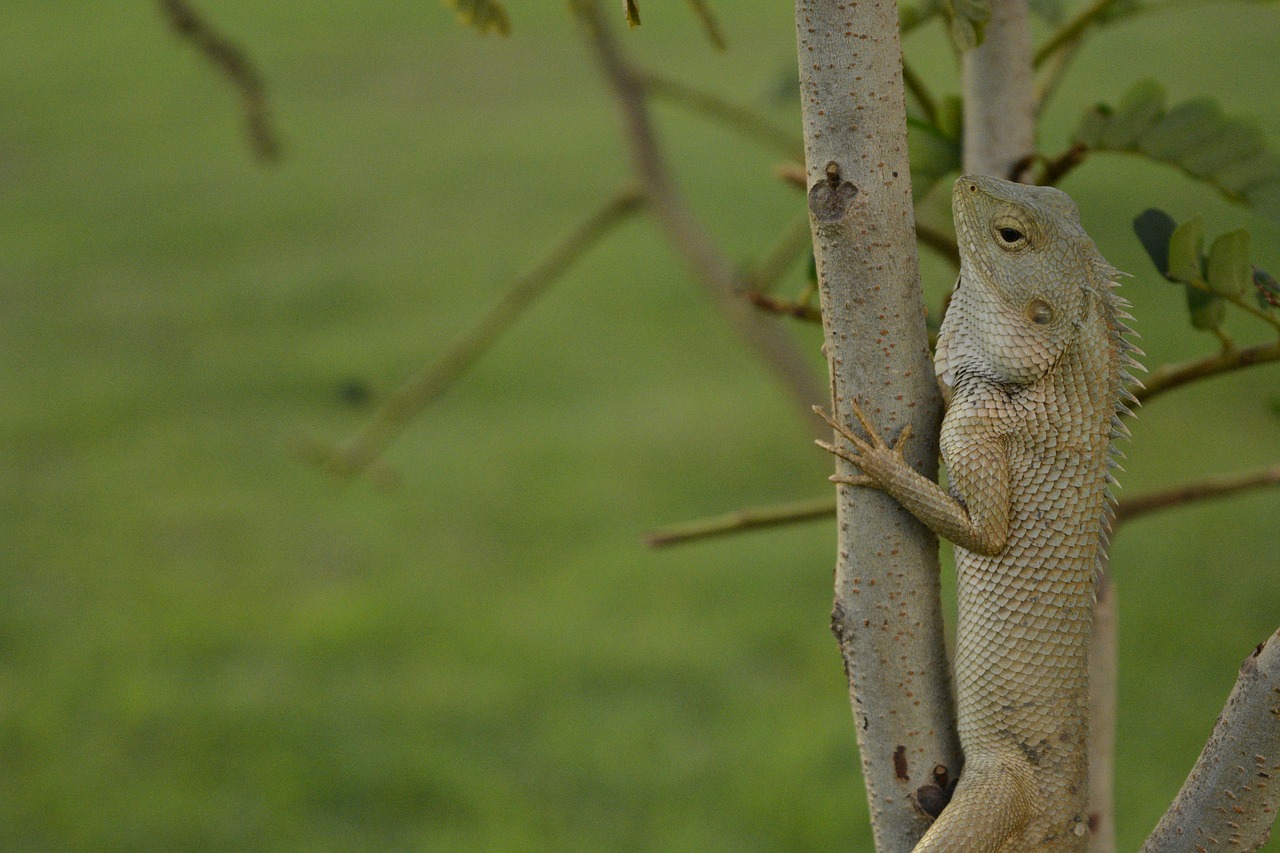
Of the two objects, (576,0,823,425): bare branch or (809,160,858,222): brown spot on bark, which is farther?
(576,0,823,425): bare branch

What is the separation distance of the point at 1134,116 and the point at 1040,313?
303 mm

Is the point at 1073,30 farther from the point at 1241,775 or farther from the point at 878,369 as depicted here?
the point at 1241,775

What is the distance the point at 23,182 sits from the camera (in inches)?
319

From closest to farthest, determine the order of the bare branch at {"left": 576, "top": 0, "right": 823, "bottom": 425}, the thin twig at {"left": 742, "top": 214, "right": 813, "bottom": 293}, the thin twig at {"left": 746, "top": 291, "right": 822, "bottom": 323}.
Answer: the thin twig at {"left": 746, "top": 291, "right": 822, "bottom": 323} < the thin twig at {"left": 742, "top": 214, "right": 813, "bottom": 293} < the bare branch at {"left": 576, "top": 0, "right": 823, "bottom": 425}

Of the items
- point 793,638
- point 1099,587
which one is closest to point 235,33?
point 793,638

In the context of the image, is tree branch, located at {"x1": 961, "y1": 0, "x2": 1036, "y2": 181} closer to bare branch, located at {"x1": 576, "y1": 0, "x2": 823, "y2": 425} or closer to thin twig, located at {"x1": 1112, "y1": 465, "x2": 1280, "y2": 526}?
thin twig, located at {"x1": 1112, "y1": 465, "x2": 1280, "y2": 526}

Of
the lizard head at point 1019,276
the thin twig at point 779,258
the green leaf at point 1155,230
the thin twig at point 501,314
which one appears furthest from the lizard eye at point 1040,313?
the thin twig at point 501,314

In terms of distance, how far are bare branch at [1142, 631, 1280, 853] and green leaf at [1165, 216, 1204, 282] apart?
397 millimetres

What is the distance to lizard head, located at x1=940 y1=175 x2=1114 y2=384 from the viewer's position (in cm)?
135

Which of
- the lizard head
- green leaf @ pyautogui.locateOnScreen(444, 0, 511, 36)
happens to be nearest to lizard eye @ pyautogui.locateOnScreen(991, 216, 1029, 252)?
the lizard head

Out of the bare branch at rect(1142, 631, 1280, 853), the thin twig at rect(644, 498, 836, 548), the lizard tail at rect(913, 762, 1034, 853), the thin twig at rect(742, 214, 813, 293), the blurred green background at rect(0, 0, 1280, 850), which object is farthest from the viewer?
the blurred green background at rect(0, 0, 1280, 850)

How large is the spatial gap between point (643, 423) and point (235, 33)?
5.78 meters

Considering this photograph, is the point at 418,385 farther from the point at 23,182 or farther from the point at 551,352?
the point at 23,182

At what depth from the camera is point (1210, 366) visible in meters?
1.38
